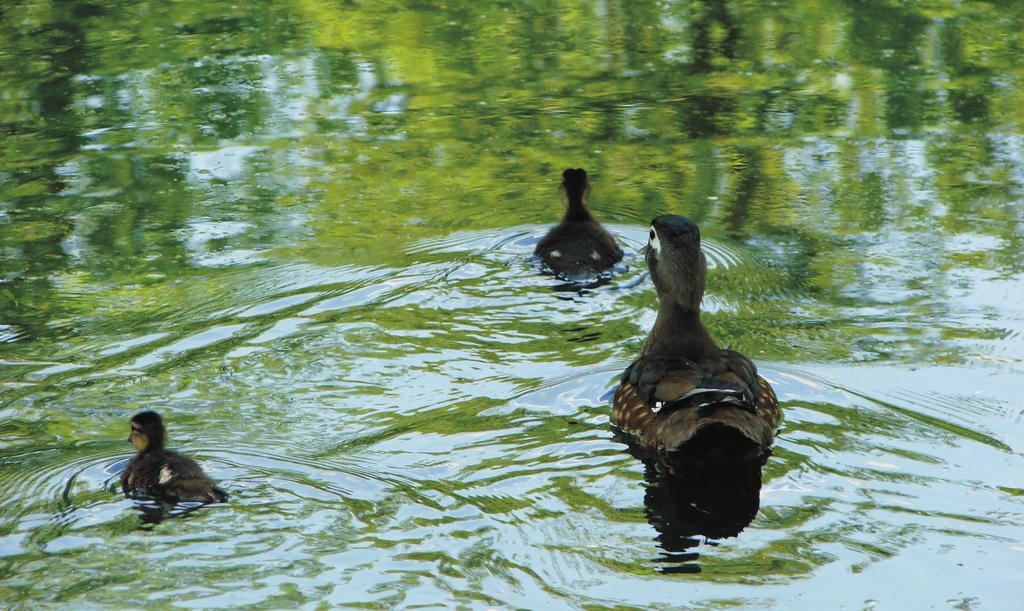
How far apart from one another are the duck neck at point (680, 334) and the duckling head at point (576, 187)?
7.05 ft

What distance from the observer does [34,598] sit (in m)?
5.14

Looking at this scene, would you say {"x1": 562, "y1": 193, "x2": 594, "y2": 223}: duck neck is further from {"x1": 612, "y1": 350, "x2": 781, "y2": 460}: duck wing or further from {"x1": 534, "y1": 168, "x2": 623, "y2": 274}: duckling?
{"x1": 612, "y1": 350, "x2": 781, "y2": 460}: duck wing

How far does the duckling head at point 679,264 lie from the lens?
7148mm

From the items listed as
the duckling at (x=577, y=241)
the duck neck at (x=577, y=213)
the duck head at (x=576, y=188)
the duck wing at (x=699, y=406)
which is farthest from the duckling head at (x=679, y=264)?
the duck head at (x=576, y=188)

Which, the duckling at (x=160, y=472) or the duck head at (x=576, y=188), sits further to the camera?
the duck head at (x=576, y=188)

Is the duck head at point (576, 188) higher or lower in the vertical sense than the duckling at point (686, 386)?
higher

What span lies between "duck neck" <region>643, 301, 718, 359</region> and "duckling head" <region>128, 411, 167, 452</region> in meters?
2.46

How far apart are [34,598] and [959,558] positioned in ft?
11.1

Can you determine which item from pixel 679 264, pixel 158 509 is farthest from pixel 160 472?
pixel 679 264

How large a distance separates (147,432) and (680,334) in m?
2.65

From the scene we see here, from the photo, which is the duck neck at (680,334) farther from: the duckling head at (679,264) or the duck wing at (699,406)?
the duck wing at (699,406)

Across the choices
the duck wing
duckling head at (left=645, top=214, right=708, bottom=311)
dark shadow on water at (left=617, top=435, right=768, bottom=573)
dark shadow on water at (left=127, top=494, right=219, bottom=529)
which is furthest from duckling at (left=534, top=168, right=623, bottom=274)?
dark shadow on water at (left=127, top=494, right=219, bottom=529)

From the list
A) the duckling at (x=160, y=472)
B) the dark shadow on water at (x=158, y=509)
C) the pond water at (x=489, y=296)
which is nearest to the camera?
the pond water at (x=489, y=296)

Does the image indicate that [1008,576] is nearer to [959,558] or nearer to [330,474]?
[959,558]
